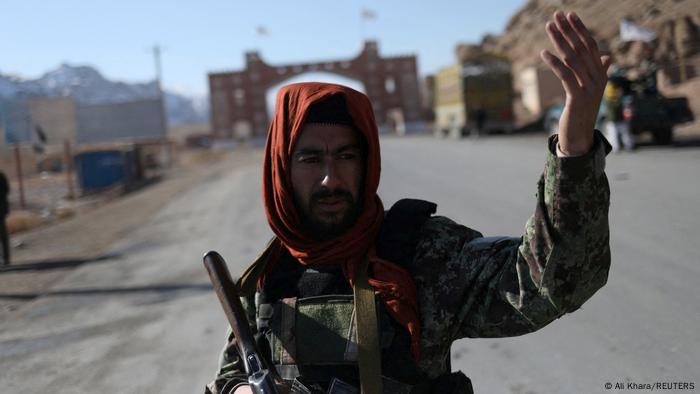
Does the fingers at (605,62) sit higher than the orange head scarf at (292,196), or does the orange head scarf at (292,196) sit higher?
the fingers at (605,62)

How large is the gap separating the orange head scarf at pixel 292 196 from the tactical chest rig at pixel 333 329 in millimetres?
35

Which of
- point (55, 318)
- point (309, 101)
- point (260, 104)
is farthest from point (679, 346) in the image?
point (260, 104)

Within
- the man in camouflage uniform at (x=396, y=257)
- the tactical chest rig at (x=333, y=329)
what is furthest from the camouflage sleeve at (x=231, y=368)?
the tactical chest rig at (x=333, y=329)

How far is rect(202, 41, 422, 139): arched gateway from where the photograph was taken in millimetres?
69062

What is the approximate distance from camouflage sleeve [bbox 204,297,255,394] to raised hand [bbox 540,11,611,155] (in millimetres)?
1060

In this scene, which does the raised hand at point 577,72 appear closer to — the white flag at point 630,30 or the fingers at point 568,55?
the fingers at point 568,55

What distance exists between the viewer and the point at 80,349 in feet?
17.6

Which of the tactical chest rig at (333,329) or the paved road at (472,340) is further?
the paved road at (472,340)

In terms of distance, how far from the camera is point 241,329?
6.20 feet

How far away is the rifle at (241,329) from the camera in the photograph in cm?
174

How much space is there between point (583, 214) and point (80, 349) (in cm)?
480

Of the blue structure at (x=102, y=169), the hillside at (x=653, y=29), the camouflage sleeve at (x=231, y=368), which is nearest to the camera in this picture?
the camouflage sleeve at (x=231, y=368)

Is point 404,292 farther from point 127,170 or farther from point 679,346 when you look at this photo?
point 127,170

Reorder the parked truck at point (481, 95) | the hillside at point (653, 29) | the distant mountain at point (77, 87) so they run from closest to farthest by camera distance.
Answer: the hillside at point (653, 29)
the distant mountain at point (77, 87)
the parked truck at point (481, 95)
